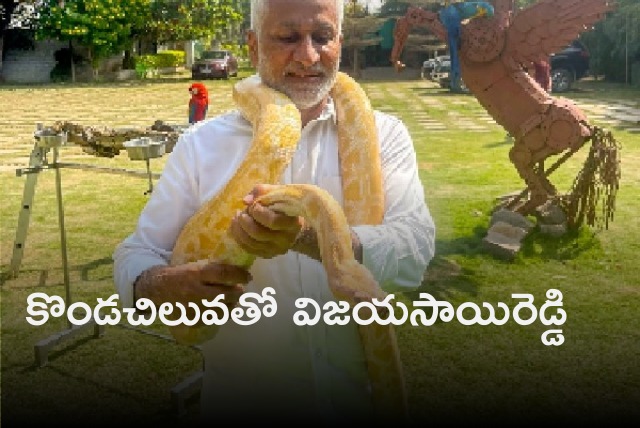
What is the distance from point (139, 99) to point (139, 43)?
1604cm

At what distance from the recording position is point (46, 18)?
32375 millimetres

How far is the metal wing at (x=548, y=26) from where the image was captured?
7.52 metres

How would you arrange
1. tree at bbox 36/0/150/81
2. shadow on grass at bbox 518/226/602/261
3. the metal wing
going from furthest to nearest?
tree at bbox 36/0/150/81
the metal wing
shadow on grass at bbox 518/226/602/261

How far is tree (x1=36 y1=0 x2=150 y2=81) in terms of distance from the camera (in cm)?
3139

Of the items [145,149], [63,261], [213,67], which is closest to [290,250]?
[145,149]

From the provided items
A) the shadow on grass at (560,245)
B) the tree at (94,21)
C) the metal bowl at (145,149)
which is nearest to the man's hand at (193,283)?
the metal bowl at (145,149)

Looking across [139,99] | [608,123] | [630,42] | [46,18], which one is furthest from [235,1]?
[608,123]

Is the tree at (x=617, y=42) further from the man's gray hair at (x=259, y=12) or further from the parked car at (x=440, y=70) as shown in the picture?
the man's gray hair at (x=259, y=12)

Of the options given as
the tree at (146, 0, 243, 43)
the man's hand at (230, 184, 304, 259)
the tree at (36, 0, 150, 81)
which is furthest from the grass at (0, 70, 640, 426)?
the tree at (146, 0, 243, 43)

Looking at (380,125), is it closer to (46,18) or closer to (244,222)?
(244,222)

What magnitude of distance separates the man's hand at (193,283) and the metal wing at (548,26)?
6733 millimetres

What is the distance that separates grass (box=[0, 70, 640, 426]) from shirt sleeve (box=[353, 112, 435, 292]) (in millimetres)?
2308

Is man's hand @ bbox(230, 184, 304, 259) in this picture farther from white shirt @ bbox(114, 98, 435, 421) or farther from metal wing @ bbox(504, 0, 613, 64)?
metal wing @ bbox(504, 0, 613, 64)

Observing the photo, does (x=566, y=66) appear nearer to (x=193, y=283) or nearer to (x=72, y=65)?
(x=72, y=65)
